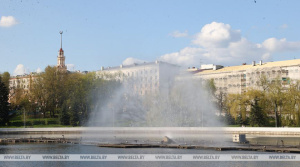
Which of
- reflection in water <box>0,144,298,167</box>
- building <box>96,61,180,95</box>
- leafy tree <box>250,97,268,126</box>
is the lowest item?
reflection in water <box>0,144,298,167</box>

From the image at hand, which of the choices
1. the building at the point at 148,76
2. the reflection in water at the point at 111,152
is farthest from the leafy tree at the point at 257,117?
the reflection in water at the point at 111,152

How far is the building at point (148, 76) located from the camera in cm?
9256

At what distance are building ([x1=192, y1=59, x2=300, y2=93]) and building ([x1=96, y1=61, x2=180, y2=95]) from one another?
7.77m

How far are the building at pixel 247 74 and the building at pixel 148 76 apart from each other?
25.5 ft

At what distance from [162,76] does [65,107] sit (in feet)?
86.4

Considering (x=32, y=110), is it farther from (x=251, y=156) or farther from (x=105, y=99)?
(x=251, y=156)

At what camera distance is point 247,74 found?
109 meters

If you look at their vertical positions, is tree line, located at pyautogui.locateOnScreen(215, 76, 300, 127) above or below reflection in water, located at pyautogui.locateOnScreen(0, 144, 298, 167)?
above

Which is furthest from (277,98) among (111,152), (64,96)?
(64,96)

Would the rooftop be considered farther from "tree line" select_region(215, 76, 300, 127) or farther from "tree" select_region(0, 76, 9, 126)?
"tree" select_region(0, 76, 9, 126)

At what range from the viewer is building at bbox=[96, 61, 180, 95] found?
9256 centimetres

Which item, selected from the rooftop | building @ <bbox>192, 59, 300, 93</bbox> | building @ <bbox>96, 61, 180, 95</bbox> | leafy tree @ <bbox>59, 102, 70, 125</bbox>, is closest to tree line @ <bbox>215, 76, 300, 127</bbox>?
building @ <bbox>96, 61, 180, 95</bbox>

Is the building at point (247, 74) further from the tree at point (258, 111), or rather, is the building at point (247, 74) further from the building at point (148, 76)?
→ the tree at point (258, 111)

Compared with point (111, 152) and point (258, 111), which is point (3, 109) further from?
point (258, 111)
